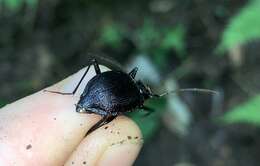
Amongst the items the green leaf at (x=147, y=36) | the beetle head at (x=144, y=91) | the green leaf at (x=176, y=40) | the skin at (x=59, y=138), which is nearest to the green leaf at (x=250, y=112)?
the green leaf at (x=176, y=40)

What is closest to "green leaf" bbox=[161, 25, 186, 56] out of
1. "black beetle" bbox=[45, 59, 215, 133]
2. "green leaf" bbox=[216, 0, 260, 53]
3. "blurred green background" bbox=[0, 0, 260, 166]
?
"blurred green background" bbox=[0, 0, 260, 166]

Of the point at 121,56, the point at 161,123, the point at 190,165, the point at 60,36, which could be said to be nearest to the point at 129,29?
the point at 121,56

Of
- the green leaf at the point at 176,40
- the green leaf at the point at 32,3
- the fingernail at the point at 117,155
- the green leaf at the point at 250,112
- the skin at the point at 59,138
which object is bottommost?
the green leaf at the point at 250,112

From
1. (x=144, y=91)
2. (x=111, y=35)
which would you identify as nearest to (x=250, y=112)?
(x=144, y=91)

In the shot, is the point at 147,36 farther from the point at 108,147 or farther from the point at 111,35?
the point at 108,147

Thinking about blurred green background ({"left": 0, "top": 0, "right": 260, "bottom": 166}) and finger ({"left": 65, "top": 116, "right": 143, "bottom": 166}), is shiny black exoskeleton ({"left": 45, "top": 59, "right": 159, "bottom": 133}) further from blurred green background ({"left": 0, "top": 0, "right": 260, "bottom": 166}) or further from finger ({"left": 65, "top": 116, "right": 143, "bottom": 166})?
blurred green background ({"left": 0, "top": 0, "right": 260, "bottom": 166})

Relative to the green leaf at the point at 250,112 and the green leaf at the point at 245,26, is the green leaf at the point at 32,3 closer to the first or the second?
the green leaf at the point at 245,26

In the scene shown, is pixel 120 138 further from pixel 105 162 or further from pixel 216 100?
pixel 216 100
